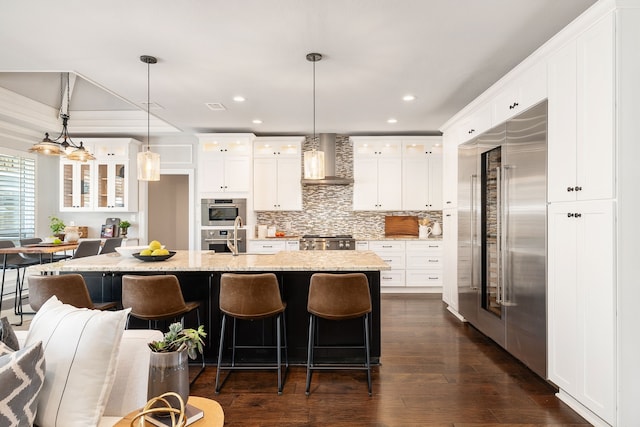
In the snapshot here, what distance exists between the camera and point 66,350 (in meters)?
1.29

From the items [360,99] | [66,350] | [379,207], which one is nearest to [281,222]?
[379,207]

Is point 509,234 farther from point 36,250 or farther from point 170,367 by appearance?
point 36,250

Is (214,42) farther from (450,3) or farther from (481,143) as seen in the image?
(481,143)

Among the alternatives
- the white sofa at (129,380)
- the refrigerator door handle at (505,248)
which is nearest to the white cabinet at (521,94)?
the refrigerator door handle at (505,248)

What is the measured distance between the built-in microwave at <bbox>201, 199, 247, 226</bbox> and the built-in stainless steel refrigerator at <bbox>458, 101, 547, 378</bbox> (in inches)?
137

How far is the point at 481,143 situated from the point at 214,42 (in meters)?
2.74

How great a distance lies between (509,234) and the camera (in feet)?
10.3

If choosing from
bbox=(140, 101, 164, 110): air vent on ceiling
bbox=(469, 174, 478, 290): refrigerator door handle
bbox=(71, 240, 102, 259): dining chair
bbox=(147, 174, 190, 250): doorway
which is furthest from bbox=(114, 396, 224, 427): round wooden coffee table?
bbox=(147, 174, 190, 250): doorway

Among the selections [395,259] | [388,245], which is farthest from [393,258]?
[388,245]

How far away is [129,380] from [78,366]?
26cm

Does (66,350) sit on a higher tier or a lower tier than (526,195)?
lower

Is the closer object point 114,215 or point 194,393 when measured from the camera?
point 194,393

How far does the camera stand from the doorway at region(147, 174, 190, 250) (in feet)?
24.5

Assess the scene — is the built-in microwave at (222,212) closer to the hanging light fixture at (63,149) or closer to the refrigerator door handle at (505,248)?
the hanging light fixture at (63,149)
